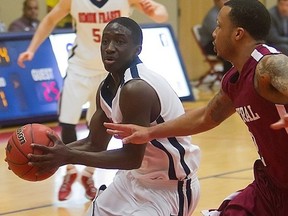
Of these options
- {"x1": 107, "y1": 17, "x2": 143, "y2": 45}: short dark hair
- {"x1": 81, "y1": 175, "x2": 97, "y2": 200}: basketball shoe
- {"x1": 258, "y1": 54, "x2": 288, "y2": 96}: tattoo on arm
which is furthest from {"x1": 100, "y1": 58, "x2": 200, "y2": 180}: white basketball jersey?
{"x1": 81, "y1": 175, "x2": 97, "y2": 200}: basketball shoe

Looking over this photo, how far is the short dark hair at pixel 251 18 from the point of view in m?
4.06

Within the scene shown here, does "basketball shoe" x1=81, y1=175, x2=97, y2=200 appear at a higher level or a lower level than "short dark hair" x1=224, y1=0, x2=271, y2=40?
lower

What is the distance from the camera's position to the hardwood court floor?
256 inches

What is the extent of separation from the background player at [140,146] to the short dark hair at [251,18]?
689 millimetres

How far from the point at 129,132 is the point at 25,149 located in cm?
57

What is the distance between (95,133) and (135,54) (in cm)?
55

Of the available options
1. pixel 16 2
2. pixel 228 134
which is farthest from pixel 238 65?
pixel 16 2

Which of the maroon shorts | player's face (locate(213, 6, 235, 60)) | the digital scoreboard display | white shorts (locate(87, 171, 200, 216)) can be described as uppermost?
player's face (locate(213, 6, 235, 60))

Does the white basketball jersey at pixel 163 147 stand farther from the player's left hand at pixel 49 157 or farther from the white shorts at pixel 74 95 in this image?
the white shorts at pixel 74 95

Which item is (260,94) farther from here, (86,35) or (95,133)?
(86,35)

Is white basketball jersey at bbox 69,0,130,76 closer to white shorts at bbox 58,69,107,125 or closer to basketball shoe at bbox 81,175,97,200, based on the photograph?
white shorts at bbox 58,69,107,125

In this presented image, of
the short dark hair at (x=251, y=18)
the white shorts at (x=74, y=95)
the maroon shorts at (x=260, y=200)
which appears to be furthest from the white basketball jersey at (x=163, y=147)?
the white shorts at (x=74, y=95)

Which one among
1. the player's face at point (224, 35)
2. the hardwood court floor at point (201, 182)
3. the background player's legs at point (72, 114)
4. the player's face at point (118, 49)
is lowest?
the hardwood court floor at point (201, 182)

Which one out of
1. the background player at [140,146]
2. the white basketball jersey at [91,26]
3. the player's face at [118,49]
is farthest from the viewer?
the white basketball jersey at [91,26]
